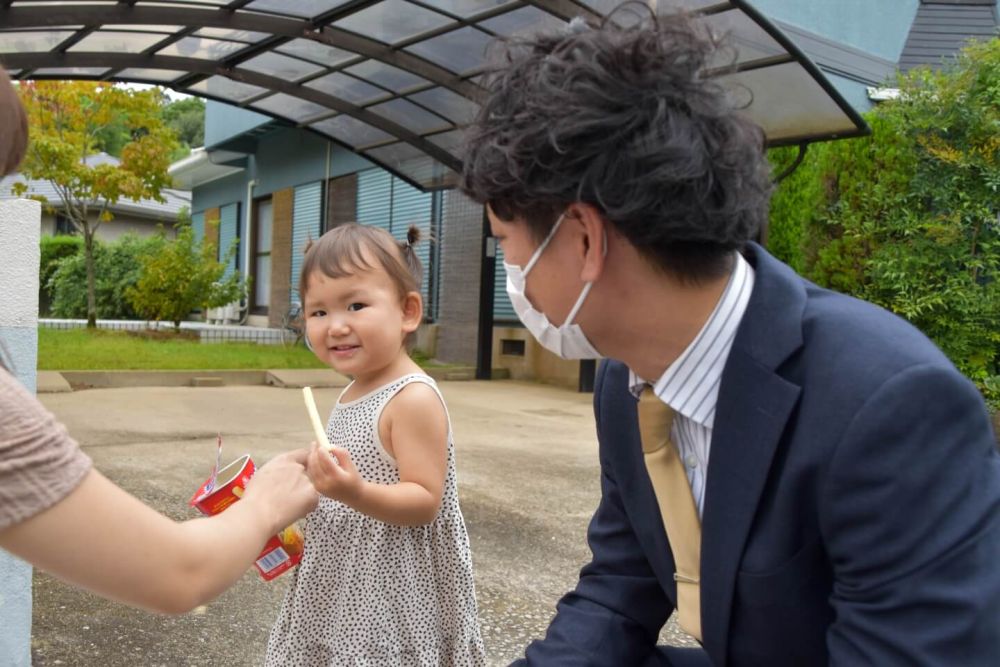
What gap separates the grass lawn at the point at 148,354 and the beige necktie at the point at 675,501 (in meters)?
9.21

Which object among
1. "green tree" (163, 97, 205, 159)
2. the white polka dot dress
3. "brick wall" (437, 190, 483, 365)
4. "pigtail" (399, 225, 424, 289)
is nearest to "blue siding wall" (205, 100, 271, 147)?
"brick wall" (437, 190, 483, 365)

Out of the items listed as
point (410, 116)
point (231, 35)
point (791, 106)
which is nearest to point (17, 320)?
point (791, 106)

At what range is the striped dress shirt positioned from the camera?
4.81 feet

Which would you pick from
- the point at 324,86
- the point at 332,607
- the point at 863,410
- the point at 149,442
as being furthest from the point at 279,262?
the point at 863,410

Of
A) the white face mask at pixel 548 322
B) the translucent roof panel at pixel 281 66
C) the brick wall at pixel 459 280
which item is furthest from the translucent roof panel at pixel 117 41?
the white face mask at pixel 548 322

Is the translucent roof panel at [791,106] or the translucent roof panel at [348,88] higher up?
the translucent roof panel at [348,88]

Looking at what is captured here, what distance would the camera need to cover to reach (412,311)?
93.7 inches

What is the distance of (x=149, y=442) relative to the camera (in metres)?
6.39

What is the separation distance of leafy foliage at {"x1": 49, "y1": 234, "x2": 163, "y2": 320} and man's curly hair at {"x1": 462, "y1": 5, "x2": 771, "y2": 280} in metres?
18.5

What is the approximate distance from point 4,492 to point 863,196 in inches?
309

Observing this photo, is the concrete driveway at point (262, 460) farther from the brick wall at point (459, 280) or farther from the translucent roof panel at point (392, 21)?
the translucent roof panel at point (392, 21)

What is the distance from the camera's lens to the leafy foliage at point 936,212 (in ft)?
24.5

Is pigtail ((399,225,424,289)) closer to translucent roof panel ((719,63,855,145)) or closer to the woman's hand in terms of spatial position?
the woman's hand

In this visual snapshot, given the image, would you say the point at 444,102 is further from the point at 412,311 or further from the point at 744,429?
the point at 744,429
